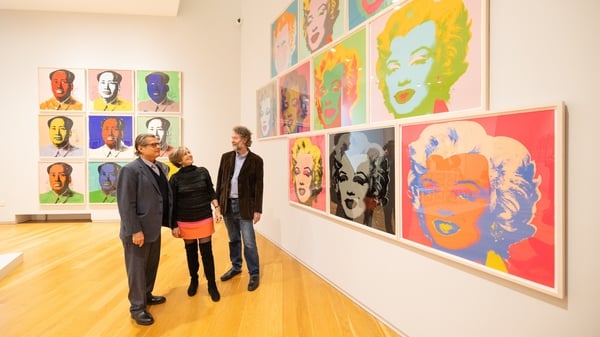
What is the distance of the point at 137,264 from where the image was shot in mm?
2635

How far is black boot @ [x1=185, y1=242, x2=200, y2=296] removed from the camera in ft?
9.87

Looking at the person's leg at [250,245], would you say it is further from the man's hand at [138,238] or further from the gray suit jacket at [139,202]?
the man's hand at [138,238]

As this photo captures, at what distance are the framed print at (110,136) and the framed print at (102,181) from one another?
184mm

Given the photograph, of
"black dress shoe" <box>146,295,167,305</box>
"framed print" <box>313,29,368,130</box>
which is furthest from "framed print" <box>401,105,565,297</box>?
"black dress shoe" <box>146,295,167,305</box>

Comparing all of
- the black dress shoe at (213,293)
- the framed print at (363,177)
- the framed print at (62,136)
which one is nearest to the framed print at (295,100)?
the framed print at (363,177)

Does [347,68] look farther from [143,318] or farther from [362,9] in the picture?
[143,318]

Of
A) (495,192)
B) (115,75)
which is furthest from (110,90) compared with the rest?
(495,192)

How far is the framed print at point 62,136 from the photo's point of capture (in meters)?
6.56

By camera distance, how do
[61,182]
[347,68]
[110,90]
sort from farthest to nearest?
[110,90] → [61,182] → [347,68]

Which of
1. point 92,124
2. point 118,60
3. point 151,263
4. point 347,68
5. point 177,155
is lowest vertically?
point 151,263

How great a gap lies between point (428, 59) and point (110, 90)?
6.65 metres

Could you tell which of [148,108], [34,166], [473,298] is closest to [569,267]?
[473,298]

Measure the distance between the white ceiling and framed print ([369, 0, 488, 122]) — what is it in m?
5.34

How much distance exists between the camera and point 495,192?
1687 millimetres
